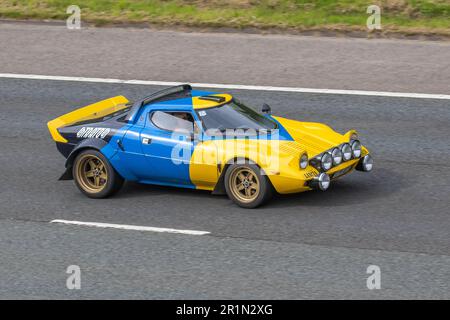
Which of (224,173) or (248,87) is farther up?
(248,87)

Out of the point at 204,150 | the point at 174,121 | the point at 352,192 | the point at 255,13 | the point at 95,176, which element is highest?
the point at 255,13

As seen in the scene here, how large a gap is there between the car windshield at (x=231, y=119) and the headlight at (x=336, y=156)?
2.90 feet

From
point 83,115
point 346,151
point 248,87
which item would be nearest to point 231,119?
point 346,151

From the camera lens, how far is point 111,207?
13.1 meters

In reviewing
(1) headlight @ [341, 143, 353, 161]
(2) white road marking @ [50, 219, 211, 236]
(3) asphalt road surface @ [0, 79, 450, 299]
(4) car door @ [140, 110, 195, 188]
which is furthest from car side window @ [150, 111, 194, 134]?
(1) headlight @ [341, 143, 353, 161]

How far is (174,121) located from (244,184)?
1225 mm

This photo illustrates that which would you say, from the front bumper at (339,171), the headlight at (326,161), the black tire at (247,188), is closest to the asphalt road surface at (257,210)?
the black tire at (247,188)

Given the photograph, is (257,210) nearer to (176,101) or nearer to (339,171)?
(339,171)

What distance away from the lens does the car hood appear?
505 inches

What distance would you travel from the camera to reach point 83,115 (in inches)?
550

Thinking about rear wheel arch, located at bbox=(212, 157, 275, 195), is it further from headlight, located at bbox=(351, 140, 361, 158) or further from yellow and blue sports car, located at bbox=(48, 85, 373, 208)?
headlight, located at bbox=(351, 140, 361, 158)

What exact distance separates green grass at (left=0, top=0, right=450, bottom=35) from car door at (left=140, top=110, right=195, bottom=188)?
303 inches

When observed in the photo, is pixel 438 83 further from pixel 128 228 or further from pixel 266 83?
pixel 128 228

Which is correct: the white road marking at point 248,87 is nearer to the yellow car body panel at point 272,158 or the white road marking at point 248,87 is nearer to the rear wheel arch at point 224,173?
the yellow car body panel at point 272,158
